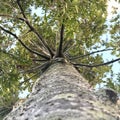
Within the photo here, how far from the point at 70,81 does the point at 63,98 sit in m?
1.26

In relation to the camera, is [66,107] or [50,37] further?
[50,37]

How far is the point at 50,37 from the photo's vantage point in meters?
10.9

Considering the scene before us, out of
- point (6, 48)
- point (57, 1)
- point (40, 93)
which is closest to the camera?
point (40, 93)

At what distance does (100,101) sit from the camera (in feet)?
12.5

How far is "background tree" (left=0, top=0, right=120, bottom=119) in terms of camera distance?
5.77 m

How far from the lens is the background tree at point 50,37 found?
5.77 meters

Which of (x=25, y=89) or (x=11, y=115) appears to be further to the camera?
(x=25, y=89)

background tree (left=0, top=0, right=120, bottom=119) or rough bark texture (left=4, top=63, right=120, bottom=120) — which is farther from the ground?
background tree (left=0, top=0, right=120, bottom=119)

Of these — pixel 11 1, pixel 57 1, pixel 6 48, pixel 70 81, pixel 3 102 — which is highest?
pixel 11 1

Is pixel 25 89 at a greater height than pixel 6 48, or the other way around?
pixel 6 48

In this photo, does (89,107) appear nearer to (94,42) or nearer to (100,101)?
(100,101)

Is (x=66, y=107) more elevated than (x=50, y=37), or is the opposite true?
(x=50, y=37)

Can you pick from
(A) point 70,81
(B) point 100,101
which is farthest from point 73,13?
(B) point 100,101

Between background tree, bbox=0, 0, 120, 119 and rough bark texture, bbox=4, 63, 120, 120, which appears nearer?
rough bark texture, bbox=4, 63, 120, 120
